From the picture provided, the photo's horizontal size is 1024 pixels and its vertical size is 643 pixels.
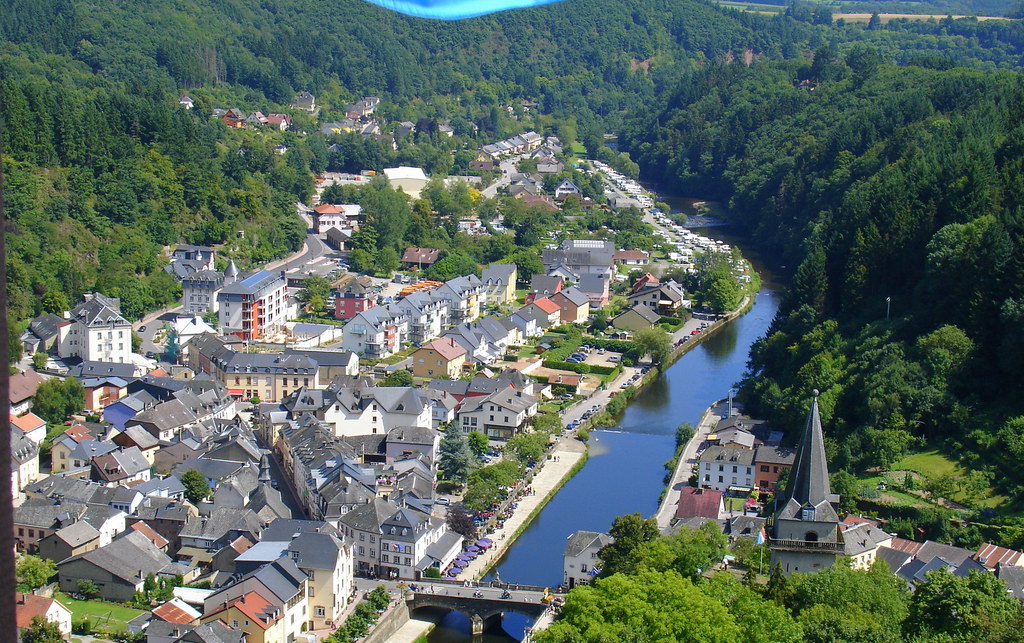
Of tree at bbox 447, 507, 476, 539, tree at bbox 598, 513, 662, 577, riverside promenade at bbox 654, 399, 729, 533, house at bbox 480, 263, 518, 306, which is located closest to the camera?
tree at bbox 598, 513, 662, 577

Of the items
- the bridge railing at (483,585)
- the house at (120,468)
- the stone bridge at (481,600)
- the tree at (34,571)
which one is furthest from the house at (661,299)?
the tree at (34,571)

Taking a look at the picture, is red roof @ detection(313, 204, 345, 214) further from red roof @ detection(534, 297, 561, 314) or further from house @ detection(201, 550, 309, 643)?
house @ detection(201, 550, 309, 643)

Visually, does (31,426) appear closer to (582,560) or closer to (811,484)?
(582,560)

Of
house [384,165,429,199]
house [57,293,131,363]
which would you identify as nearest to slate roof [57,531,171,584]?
house [57,293,131,363]

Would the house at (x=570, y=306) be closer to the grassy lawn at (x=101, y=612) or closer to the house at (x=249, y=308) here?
the house at (x=249, y=308)

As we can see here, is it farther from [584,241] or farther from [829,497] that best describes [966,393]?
[584,241]

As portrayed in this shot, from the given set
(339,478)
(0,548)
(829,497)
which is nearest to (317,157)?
(339,478)

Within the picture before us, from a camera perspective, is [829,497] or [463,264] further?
[463,264]
